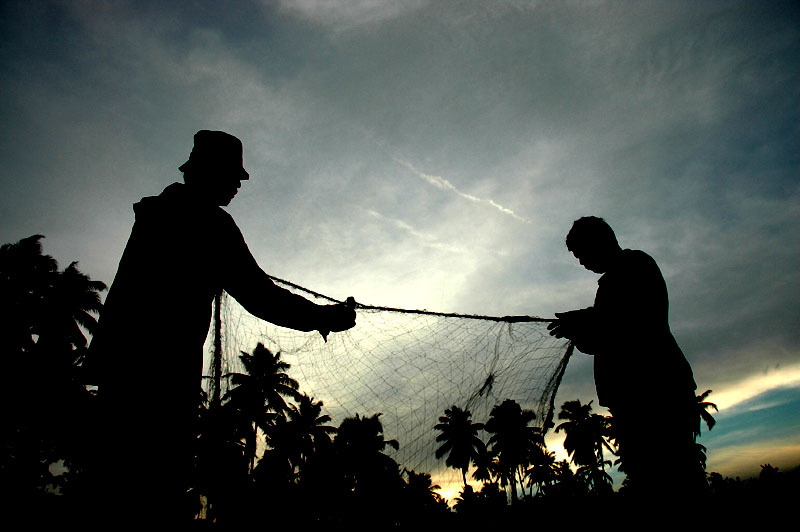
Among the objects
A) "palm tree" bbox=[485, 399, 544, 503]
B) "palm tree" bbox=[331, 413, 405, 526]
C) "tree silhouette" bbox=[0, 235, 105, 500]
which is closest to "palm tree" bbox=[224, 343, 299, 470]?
"palm tree" bbox=[331, 413, 405, 526]

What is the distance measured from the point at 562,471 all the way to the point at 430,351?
48.1m

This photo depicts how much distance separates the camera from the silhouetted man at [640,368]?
226 centimetres

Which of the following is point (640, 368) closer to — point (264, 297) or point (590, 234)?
point (590, 234)

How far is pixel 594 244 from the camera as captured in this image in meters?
2.92

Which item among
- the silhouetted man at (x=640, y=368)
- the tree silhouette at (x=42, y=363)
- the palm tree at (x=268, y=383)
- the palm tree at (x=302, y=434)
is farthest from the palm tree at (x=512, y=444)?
the silhouetted man at (x=640, y=368)

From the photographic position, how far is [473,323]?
15.3 ft

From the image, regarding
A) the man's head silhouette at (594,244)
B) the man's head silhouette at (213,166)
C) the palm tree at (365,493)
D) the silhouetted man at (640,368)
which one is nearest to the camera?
the man's head silhouette at (213,166)

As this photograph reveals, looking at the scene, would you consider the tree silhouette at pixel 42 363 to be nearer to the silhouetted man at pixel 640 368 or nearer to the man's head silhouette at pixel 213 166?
the man's head silhouette at pixel 213 166

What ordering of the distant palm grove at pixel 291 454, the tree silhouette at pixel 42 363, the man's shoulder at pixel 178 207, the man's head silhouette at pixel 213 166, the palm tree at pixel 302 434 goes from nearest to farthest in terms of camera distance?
the tree silhouette at pixel 42 363
the man's shoulder at pixel 178 207
the man's head silhouette at pixel 213 166
the distant palm grove at pixel 291 454
the palm tree at pixel 302 434

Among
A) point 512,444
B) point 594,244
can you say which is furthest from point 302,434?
point 594,244

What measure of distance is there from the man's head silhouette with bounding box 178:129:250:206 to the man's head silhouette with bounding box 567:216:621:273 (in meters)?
2.57

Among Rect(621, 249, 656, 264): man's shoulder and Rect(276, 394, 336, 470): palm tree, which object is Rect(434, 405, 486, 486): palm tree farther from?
Rect(621, 249, 656, 264): man's shoulder

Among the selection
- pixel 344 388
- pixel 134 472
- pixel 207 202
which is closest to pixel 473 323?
pixel 344 388

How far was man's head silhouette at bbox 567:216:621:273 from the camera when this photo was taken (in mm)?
2904
